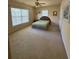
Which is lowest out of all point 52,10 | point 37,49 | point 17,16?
point 37,49

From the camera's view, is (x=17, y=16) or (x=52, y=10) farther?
(x=52, y=10)

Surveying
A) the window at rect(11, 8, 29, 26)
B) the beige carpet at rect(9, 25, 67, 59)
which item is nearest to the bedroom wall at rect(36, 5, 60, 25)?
the window at rect(11, 8, 29, 26)

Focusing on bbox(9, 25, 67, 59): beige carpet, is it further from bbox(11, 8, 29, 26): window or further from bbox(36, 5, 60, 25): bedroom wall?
bbox(36, 5, 60, 25): bedroom wall

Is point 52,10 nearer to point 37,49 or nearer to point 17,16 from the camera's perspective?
point 17,16

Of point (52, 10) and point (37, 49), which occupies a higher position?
point (52, 10)

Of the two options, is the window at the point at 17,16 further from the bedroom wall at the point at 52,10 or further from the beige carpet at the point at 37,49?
the beige carpet at the point at 37,49

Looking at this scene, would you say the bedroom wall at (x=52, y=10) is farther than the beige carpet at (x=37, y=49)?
Yes

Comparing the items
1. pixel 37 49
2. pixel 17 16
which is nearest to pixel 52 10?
pixel 17 16

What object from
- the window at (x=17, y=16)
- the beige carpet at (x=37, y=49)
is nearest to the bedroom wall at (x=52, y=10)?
the window at (x=17, y=16)

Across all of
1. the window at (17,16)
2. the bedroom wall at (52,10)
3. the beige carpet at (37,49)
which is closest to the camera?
the beige carpet at (37,49)
